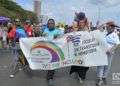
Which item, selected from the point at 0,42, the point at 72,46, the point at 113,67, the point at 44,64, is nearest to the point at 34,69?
the point at 44,64

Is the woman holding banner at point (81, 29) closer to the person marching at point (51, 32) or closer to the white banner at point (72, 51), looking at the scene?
the white banner at point (72, 51)

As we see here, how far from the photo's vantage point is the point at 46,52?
14922 mm

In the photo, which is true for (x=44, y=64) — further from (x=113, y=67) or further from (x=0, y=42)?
(x=0, y=42)

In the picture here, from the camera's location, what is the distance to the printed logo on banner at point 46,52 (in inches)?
586

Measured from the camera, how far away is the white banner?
14805mm

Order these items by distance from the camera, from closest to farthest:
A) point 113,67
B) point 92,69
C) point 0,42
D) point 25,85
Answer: point 25,85 → point 92,69 → point 113,67 → point 0,42

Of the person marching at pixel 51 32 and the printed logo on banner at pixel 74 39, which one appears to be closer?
the person marching at pixel 51 32

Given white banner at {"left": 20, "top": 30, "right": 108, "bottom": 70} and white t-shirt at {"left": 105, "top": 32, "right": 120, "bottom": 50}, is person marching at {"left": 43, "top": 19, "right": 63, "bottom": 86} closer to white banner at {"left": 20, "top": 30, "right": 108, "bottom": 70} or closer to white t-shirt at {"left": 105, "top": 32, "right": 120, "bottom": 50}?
white banner at {"left": 20, "top": 30, "right": 108, "bottom": 70}

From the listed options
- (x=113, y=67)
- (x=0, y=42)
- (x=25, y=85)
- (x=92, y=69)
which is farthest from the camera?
(x=0, y=42)

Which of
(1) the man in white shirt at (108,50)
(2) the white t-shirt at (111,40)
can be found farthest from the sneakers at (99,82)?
(2) the white t-shirt at (111,40)

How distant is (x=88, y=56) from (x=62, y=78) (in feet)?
3.11

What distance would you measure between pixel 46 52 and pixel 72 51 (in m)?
0.72

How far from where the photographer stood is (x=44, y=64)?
14875 mm

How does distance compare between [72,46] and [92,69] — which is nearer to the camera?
[72,46]
